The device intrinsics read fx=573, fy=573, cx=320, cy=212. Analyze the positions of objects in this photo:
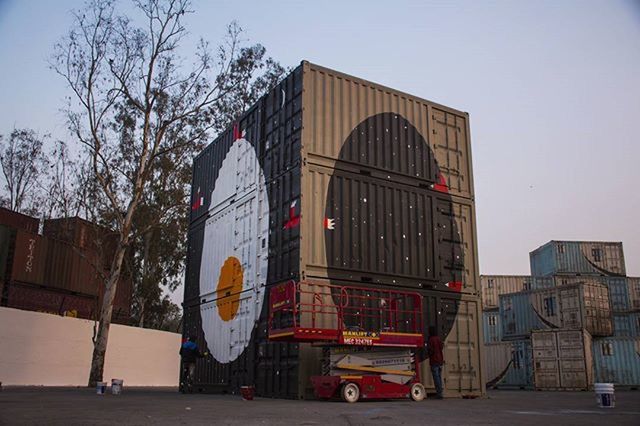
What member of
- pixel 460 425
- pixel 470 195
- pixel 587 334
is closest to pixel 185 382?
pixel 470 195

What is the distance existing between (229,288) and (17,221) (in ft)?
62.5

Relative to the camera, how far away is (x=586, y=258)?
1305 inches

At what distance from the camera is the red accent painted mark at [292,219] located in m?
11.4

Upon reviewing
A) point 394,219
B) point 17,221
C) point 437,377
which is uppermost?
point 17,221

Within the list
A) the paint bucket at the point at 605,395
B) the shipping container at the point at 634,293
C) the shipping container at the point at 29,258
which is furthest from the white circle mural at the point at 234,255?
the shipping container at the point at 634,293

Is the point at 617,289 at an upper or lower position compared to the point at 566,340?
upper

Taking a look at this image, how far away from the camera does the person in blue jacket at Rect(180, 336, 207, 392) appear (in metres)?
14.8

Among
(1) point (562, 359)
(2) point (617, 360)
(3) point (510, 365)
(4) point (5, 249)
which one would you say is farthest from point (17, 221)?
(2) point (617, 360)

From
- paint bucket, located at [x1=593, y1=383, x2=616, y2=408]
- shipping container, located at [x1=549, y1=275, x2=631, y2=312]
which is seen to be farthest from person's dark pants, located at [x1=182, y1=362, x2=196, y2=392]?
shipping container, located at [x1=549, y1=275, x2=631, y2=312]

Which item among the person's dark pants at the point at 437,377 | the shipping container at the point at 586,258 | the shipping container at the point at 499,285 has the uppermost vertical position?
the shipping container at the point at 586,258

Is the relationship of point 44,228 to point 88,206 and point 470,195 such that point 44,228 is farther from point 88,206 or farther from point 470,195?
point 470,195

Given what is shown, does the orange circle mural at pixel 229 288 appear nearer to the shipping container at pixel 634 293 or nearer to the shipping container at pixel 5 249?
the shipping container at pixel 5 249

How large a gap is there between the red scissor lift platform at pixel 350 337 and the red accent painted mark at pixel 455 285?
1.57 metres

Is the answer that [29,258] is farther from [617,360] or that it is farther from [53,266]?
[617,360]
